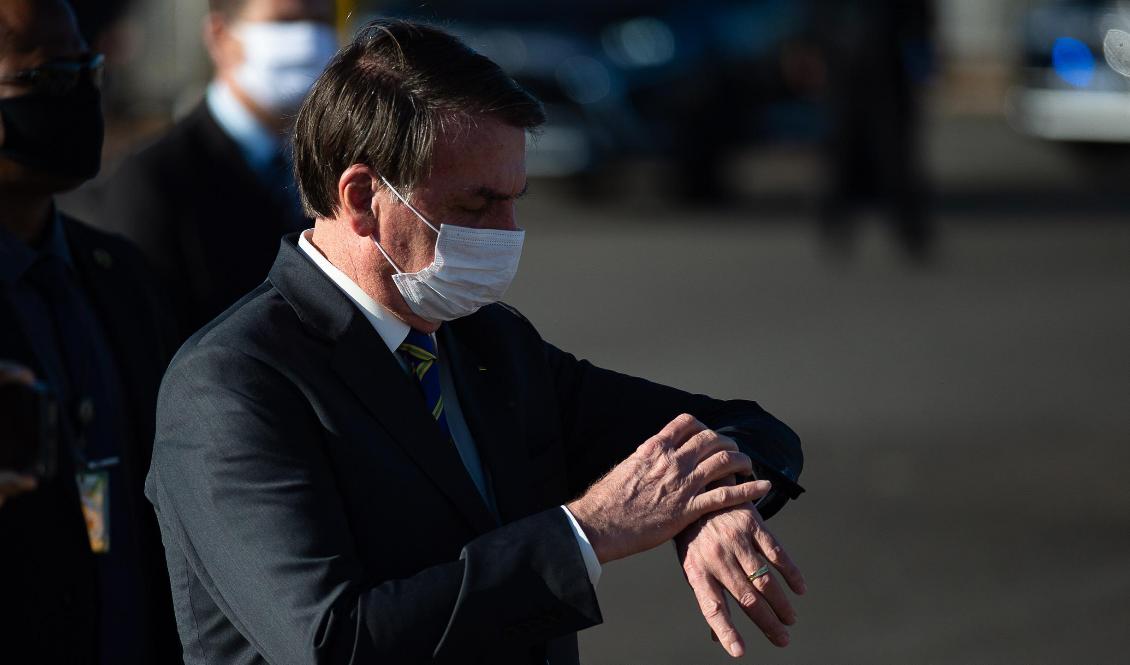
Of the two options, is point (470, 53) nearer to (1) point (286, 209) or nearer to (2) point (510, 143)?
(2) point (510, 143)

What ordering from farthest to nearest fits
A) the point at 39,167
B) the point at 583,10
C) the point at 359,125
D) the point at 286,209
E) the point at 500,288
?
the point at 583,10 → the point at 286,209 → the point at 39,167 → the point at 500,288 → the point at 359,125

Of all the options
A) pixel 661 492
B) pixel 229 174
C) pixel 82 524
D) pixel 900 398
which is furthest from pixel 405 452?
pixel 900 398

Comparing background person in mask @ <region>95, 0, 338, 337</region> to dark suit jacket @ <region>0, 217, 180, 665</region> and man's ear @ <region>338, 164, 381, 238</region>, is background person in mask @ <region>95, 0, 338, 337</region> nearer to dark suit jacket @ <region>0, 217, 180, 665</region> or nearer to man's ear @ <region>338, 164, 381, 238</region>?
dark suit jacket @ <region>0, 217, 180, 665</region>

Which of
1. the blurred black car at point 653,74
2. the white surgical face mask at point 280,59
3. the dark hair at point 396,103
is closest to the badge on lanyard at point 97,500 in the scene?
the dark hair at point 396,103

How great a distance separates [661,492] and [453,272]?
47 cm

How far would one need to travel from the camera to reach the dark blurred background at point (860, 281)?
598 cm

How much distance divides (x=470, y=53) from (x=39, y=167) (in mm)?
1298

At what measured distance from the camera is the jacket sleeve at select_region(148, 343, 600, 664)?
212cm

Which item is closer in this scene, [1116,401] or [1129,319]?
[1116,401]

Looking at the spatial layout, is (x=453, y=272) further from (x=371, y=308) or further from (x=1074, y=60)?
(x=1074, y=60)

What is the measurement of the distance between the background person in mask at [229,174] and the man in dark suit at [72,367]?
54 centimetres

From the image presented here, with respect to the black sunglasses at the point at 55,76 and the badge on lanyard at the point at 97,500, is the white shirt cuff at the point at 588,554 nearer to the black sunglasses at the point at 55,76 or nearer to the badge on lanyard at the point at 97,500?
the badge on lanyard at the point at 97,500

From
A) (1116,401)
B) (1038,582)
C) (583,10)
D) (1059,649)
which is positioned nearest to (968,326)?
(1116,401)

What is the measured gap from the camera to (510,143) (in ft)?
7.96
